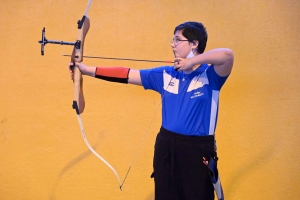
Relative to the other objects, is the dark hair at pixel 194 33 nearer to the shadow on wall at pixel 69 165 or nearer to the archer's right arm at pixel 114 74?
the archer's right arm at pixel 114 74

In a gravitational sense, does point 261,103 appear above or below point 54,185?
above

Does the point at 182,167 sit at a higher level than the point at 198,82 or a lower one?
lower

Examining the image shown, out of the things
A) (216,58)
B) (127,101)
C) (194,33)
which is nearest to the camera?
(216,58)

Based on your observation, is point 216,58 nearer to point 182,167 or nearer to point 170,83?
point 170,83

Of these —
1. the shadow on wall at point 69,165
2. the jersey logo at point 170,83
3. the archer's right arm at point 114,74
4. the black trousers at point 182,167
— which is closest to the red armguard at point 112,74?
the archer's right arm at point 114,74

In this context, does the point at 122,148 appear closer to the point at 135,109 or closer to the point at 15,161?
the point at 135,109

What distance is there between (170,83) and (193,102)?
0.44 ft

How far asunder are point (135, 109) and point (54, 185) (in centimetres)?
66

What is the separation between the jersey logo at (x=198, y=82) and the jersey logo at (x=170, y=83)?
6 cm

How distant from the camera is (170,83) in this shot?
1387 mm

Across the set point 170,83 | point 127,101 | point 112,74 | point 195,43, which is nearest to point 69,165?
point 127,101

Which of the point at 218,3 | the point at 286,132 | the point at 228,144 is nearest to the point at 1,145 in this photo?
the point at 228,144

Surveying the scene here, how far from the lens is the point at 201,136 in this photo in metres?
1.32

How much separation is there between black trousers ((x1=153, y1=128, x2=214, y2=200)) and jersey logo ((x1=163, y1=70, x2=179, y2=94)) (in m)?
0.16
